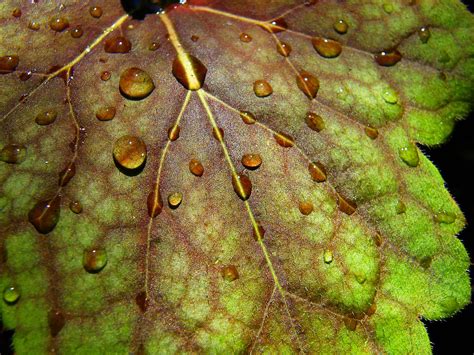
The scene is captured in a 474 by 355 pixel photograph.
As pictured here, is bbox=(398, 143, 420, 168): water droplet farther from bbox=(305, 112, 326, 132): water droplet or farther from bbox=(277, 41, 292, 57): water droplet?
bbox=(277, 41, 292, 57): water droplet

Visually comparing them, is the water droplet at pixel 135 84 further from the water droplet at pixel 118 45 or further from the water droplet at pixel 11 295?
the water droplet at pixel 11 295

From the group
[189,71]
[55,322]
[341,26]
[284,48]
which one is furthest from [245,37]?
[55,322]

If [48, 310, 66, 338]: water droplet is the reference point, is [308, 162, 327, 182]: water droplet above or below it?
above

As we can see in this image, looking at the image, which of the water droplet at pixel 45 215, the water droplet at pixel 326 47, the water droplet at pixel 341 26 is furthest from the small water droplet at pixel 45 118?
the water droplet at pixel 341 26

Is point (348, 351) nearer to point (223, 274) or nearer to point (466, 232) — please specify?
point (223, 274)

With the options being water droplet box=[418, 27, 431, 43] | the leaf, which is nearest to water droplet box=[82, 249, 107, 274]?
the leaf

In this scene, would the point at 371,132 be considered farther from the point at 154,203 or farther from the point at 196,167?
the point at 154,203

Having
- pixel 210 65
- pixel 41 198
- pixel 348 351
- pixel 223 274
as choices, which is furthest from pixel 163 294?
pixel 210 65
